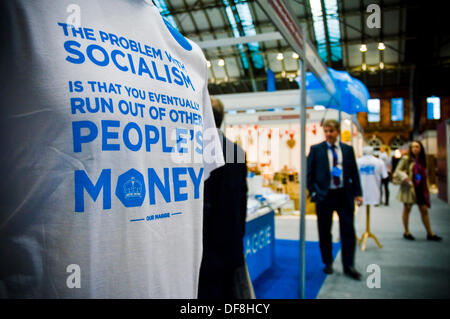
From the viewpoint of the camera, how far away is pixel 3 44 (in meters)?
0.52

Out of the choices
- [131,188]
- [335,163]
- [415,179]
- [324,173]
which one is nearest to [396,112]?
[415,179]

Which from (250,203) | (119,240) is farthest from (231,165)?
(250,203)

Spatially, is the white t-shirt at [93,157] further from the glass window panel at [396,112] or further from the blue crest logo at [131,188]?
the glass window panel at [396,112]

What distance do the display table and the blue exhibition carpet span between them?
104 millimetres

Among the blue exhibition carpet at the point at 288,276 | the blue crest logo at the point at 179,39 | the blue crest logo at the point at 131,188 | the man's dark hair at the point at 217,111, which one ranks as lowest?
the blue exhibition carpet at the point at 288,276

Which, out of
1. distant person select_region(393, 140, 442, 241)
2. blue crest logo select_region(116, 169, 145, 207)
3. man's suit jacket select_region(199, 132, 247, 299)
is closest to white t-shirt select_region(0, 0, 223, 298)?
blue crest logo select_region(116, 169, 145, 207)

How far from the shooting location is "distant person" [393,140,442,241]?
4.46 meters

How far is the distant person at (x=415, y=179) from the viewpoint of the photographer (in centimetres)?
446

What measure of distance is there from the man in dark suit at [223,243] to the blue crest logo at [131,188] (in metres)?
0.61

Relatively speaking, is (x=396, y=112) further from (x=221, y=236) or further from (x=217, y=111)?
(x=221, y=236)

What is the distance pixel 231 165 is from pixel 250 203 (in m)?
2.34

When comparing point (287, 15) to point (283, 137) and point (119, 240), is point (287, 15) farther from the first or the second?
point (283, 137)

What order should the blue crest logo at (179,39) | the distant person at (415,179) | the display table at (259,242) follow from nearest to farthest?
the blue crest logo at (179,39) → the display table at (259,242) → the distant person at (415,179)

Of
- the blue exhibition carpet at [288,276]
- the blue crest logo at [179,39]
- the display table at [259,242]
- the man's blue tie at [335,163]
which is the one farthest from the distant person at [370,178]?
the blue crest logo at [179,39]
